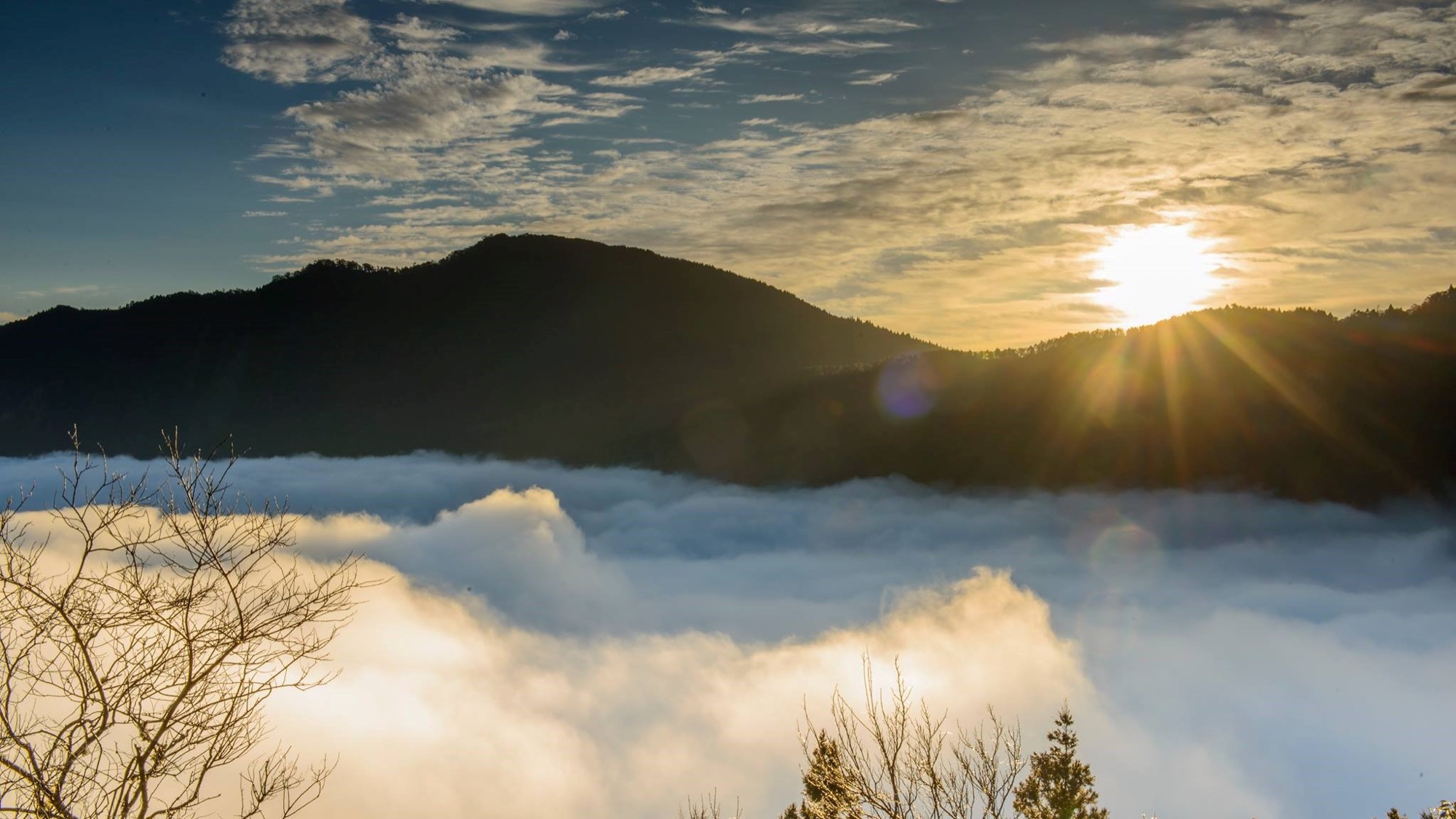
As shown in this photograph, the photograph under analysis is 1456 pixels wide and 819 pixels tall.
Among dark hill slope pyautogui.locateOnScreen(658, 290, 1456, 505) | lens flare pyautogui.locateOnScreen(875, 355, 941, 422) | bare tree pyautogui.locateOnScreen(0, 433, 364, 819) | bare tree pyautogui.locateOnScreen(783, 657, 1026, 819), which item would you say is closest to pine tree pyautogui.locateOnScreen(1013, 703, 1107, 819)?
bare tree pyautogui.locateOnScreen(783, 657, 1026, 819)

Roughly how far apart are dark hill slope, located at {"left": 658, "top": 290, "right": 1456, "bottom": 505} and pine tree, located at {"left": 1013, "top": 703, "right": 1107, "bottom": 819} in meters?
127

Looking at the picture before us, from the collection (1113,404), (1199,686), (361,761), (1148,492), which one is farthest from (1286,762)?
(361,761)

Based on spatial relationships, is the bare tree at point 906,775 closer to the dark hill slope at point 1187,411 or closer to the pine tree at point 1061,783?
the pine tree at point 1061,783

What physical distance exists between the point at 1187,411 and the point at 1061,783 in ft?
431

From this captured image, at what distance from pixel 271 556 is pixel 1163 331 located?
146316 millimetres

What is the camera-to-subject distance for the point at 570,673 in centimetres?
18788

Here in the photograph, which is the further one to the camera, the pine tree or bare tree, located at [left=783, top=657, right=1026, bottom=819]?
the pine tree

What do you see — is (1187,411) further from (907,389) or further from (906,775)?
(906,775)

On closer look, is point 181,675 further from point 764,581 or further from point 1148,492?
point 764,581

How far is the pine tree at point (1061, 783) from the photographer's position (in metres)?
19.2

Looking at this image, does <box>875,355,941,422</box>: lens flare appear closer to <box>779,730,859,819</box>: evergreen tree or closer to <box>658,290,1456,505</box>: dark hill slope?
<box>658,290,1456,505</box>: dark hill slope

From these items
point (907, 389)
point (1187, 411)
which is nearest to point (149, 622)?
point (1187, 411)

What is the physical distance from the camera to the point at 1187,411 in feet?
445

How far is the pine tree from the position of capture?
19.2 meters
